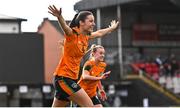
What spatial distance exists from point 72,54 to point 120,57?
30644 millimetres

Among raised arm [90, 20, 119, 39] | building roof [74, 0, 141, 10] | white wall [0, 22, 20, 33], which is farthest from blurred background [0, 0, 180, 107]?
raised arm [90, 20, 119, 39]

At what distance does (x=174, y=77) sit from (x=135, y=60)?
4243 mm

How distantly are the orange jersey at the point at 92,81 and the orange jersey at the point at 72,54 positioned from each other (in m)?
2.52

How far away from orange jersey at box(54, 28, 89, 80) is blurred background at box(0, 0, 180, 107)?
17.0m

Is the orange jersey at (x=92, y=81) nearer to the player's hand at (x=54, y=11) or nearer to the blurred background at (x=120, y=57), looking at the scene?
the player's hand at (x=54, y=11)

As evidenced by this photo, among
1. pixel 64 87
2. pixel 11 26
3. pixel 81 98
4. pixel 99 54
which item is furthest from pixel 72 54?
pixel 11 26

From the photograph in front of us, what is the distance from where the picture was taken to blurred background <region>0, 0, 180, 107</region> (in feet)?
Answer: 103

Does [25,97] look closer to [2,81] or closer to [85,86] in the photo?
[2,81]

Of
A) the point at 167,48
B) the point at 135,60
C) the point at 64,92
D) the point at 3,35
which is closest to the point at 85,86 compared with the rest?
the point at 64,92

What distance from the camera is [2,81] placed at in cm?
3161

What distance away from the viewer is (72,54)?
27.0ft

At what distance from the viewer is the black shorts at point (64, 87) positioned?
8266 mm

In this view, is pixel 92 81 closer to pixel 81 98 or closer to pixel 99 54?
pixel 99 54

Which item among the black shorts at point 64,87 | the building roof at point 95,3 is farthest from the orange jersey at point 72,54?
the building roof at point 95,3
